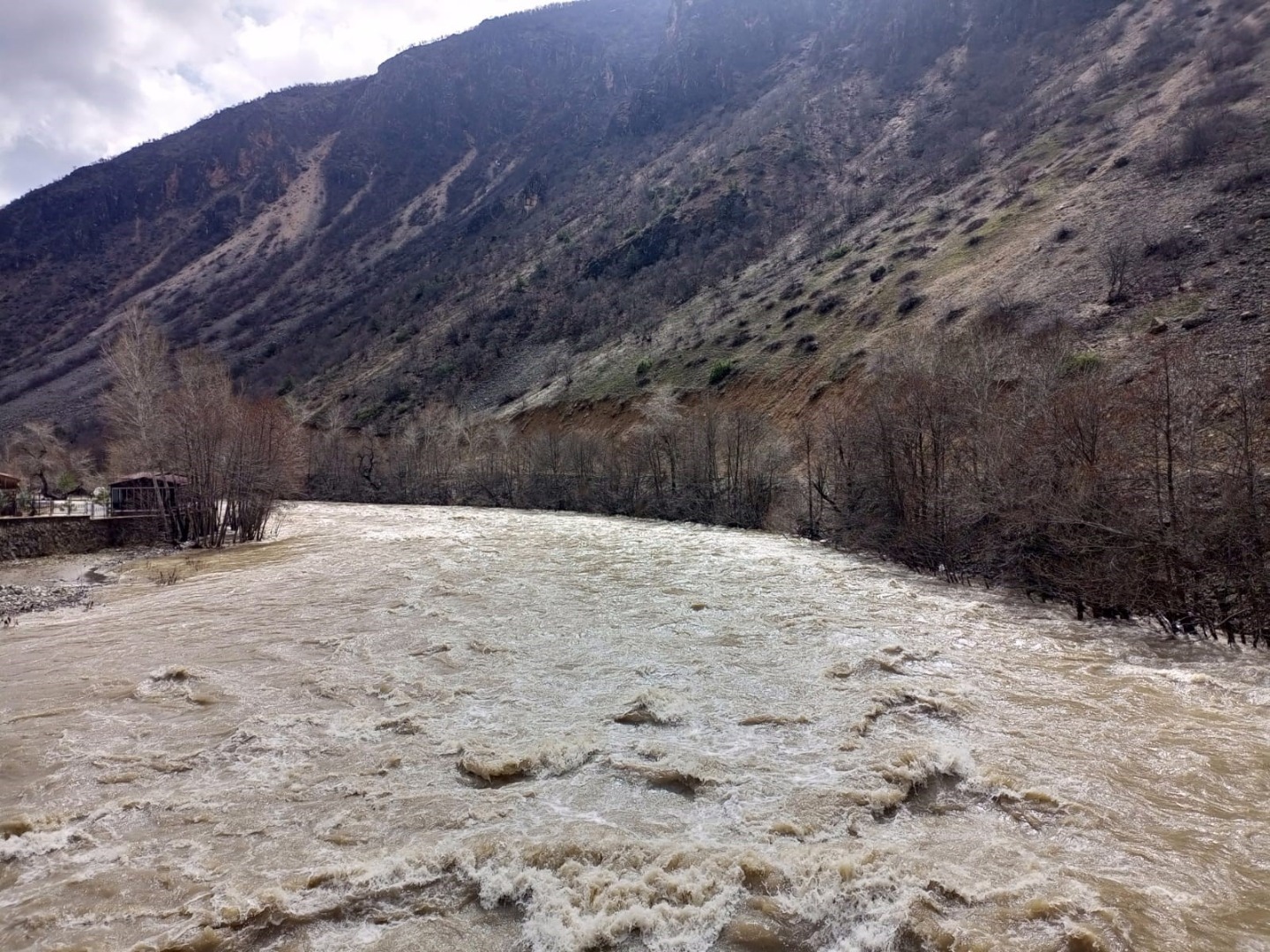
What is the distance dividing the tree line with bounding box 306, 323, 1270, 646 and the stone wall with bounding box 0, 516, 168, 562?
22277 millimetres

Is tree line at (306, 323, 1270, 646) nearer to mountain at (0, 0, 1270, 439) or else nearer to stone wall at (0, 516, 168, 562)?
mountain at (0, 0, 1270, 439)

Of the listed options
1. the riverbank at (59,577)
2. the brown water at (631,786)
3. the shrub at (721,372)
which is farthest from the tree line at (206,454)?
the shrub at (721,372)

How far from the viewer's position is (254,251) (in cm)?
12575

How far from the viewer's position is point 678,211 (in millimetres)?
73625

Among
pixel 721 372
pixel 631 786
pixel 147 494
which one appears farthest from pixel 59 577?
pixel 721 372

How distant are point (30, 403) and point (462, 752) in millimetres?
108240

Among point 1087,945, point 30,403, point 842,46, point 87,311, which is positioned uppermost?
point 842,46

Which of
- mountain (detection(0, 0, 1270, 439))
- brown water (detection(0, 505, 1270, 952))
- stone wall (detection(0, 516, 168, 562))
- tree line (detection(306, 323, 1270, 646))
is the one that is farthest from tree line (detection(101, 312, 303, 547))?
mountain (detection(0, 0, 1270, 439))

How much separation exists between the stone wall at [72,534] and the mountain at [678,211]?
101 ft

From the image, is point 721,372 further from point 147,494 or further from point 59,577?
point 59,577

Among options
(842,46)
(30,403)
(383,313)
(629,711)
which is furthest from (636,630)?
(30,403)

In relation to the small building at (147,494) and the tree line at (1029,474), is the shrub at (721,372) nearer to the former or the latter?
the tree line at (1029,474)

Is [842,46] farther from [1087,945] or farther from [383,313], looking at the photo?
[1087,945]

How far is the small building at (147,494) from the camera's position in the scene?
26438 millimetres
